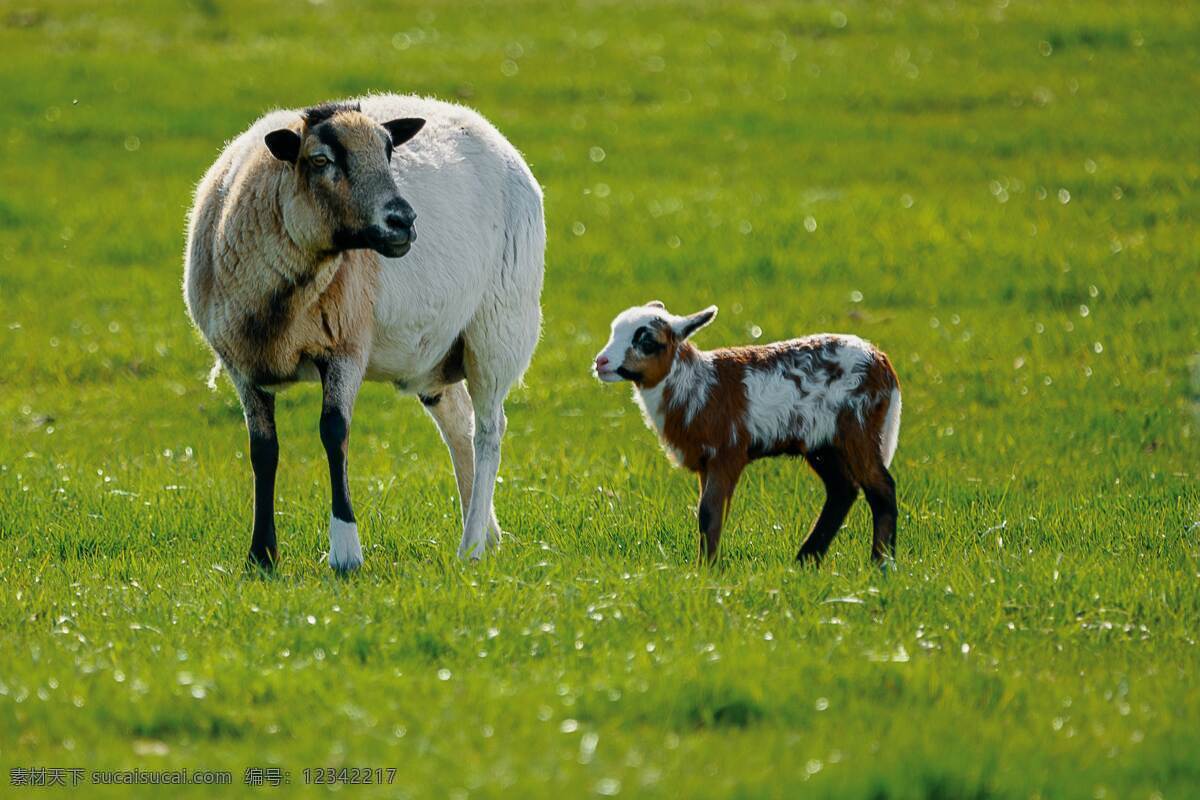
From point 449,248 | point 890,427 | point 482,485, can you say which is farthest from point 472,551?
point 890,427

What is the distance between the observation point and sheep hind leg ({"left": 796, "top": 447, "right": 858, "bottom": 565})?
822 centimetres

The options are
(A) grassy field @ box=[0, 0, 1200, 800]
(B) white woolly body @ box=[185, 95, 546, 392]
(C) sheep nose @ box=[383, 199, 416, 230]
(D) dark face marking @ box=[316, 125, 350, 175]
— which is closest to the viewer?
(A) grassy field @ box=[0, 0, 1200, 800]

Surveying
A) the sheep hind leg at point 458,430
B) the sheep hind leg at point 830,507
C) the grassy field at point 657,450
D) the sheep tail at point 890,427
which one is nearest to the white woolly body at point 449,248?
the sheep hind leg at point 458,430

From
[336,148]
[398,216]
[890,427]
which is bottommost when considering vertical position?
[890,427]

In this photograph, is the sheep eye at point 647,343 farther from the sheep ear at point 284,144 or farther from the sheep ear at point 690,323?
the sheep ear at point 284,144

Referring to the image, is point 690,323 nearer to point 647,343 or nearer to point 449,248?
point 647,343

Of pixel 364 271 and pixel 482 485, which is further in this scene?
pixel 482 485

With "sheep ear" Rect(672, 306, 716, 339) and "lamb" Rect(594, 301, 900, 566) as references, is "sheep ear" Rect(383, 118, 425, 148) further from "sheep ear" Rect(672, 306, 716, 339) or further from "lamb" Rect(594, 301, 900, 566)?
"sheep ear" Rect(672, 306, 716, 339)

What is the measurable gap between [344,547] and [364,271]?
1400 mm

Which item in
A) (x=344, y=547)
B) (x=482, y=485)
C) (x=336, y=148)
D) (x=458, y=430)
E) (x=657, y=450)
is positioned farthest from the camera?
(x=657, y=450)

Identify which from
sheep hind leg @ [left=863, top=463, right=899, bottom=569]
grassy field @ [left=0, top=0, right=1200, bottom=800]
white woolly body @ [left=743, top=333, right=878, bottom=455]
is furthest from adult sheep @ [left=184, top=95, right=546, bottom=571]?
sheep hind leg @ [left=863, top=463, right=899, bottom=569]

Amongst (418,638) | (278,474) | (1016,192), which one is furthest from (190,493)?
(1016,192)

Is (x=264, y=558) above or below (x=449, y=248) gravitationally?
below

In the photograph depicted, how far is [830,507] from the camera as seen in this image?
27.0 feet
